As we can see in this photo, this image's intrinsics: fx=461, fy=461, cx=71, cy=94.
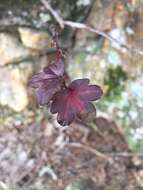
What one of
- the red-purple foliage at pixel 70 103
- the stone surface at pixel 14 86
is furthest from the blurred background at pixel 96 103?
the red-purple foliage at pixel 70 103

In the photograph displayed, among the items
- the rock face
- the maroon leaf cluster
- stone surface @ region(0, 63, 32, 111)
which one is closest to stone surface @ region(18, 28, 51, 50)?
the rock face

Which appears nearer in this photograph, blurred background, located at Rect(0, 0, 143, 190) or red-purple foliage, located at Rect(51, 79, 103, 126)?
red-purple foliage, located at Rect(51, 79, 103, 126)

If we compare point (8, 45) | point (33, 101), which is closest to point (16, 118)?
point (33, 101)

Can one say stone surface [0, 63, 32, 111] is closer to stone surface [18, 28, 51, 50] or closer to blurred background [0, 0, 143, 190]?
blurred background [0, 0, 143, 190]

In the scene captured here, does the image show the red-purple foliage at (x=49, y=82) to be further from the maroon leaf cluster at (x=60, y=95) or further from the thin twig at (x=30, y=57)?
the thin twig at (x=30, y=57)

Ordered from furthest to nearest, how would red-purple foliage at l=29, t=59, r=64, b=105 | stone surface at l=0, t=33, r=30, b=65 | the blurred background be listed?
stone surface at l=0, t=33, r=30, b=65
the blurred background
red-purple foliage at l=29, t=59, r=64, b=105

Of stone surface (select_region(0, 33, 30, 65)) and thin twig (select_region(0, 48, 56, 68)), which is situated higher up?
stone surface (select_region(0, 33, 30, 65))

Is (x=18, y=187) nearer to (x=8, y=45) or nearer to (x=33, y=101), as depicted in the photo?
(x=33, y=101)
